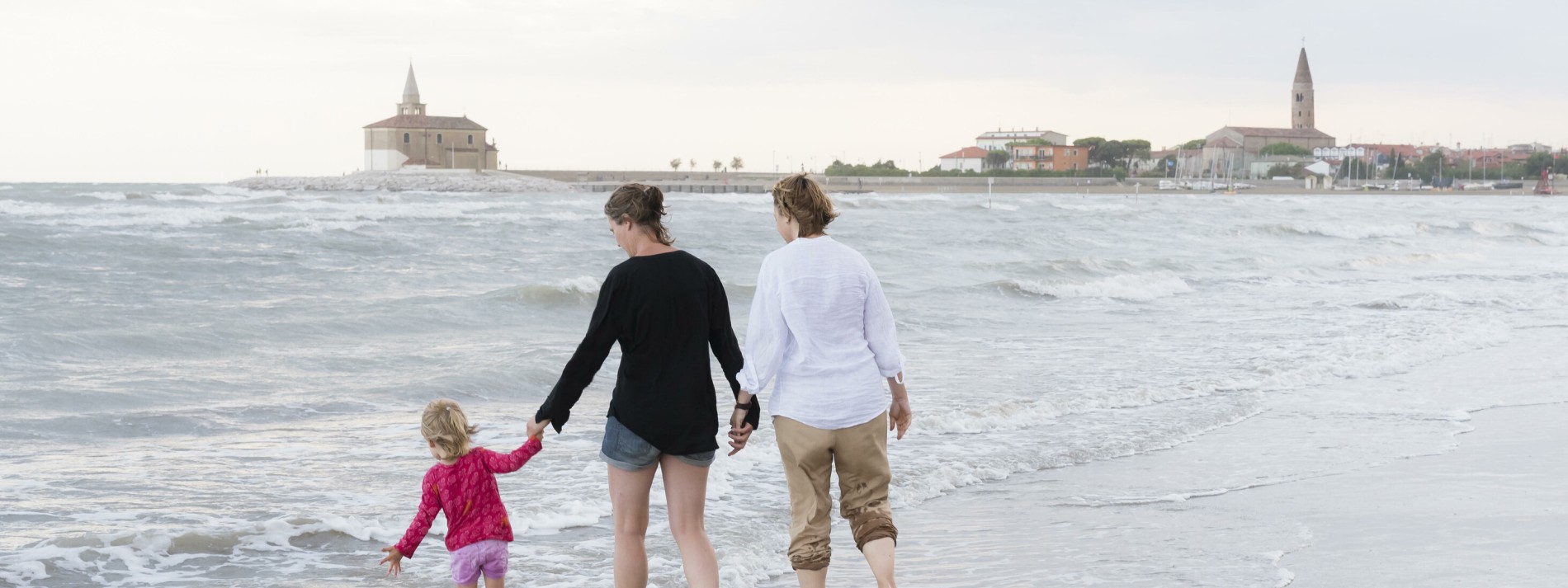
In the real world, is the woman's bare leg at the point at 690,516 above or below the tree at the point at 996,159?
below

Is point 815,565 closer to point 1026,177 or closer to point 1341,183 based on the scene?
point 1026,177

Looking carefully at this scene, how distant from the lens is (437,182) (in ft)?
356

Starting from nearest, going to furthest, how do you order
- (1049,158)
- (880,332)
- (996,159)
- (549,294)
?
(880,332)
(549,294)
(996,159)
(1049,158)

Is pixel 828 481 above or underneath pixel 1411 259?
above

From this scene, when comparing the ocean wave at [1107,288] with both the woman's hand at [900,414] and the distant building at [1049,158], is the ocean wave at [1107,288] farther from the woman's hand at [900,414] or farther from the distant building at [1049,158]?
the distant building at [1049,158]

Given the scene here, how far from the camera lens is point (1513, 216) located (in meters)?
52.4

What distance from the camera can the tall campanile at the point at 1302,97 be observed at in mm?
160375

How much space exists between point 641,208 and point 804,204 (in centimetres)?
48

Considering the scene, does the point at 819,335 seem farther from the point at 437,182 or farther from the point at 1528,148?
the point at 1528,148

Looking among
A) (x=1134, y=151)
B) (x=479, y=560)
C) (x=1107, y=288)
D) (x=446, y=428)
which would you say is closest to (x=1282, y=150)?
(x=1134, y=151)

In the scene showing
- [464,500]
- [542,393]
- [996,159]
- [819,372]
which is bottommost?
[542,393]

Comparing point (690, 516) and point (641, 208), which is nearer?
point (641, 208)

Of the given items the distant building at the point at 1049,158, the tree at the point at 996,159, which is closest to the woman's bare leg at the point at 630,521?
the tree at the point at 996,159

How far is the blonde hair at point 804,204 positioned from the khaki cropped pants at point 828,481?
59 centimetres
